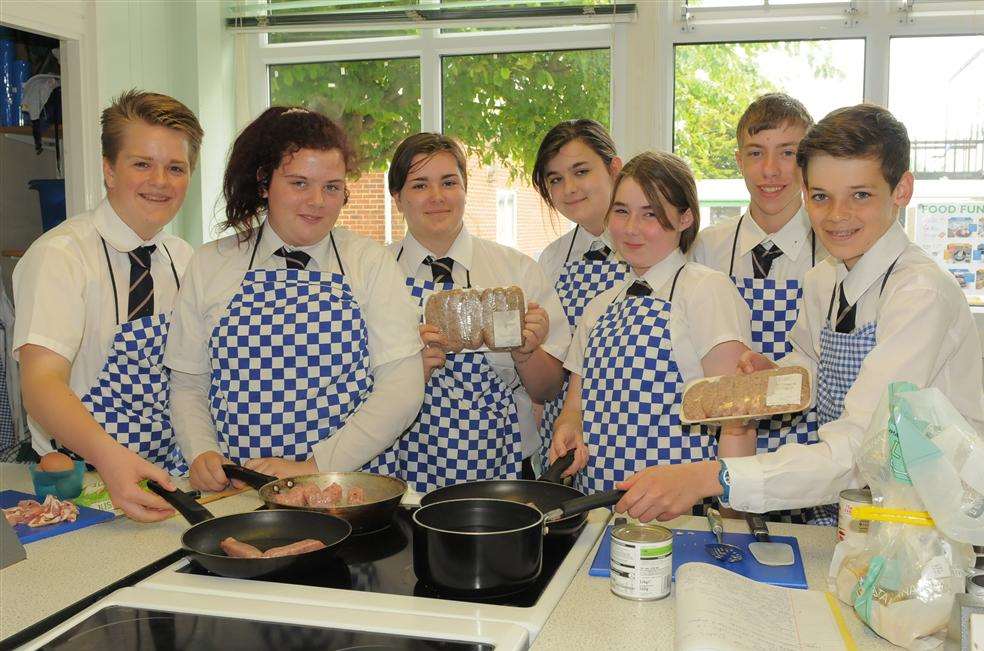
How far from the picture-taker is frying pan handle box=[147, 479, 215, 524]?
152cm

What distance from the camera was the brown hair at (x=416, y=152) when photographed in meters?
2.46

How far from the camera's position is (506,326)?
2.22 metres

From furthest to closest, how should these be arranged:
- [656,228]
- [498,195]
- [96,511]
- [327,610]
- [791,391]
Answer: [498,195] < [656,228] < [96,511] < [791,391] < [327,610]

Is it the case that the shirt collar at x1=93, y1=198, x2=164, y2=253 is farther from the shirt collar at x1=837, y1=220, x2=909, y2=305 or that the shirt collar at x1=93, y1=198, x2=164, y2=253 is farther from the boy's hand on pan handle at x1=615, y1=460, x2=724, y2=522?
the shirt collar at x1=837, y1=220, x2=909, y2=305

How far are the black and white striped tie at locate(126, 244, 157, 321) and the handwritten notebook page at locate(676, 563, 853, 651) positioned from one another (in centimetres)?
147

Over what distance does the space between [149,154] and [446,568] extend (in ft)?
4.66

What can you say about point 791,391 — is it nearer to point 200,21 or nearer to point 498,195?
point 498,195

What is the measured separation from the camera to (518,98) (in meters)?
4.53

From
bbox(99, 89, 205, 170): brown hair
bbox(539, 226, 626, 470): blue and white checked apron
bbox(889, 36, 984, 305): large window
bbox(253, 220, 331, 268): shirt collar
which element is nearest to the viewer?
bbox(253, 220, 331, 268): shirt collar

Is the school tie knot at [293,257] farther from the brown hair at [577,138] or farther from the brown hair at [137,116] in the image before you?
the brown hair at [577,138]

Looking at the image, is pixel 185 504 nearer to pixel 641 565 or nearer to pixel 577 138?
pixel 641 565

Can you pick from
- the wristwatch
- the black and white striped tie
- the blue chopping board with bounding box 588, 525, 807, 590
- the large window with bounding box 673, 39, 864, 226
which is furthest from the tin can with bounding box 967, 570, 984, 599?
the large window with bounding box 673, 39, 864, 226

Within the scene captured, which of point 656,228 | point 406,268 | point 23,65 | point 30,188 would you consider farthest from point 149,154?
point 30,188

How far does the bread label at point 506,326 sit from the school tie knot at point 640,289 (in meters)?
0.29
